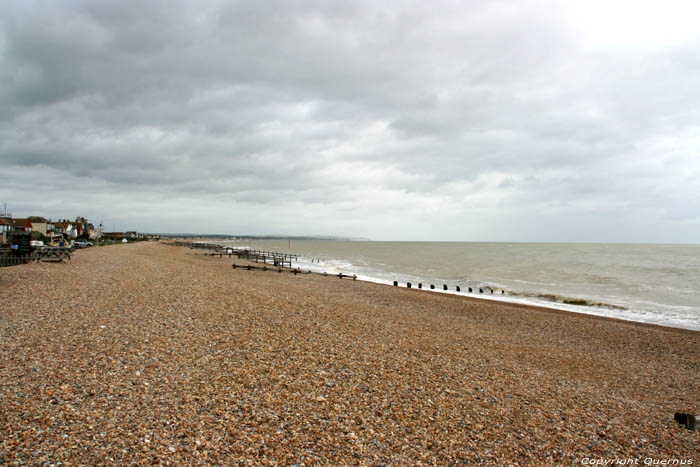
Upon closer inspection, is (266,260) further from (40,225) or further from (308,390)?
(40,225)

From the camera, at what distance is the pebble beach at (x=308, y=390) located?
173 inches

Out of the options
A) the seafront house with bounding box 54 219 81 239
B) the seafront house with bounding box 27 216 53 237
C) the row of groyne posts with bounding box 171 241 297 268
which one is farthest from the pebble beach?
the seafront house with bounding box 54 219 81 239

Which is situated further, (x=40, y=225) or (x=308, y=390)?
(x=40, y=225)

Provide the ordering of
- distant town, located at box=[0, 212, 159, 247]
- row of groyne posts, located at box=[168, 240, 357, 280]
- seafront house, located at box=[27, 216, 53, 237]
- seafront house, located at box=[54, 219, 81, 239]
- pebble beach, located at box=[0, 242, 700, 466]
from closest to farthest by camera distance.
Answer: pebble beach, located at box=[0, 242, 700, 466], row of groyne posts, located at box=[168, 240, 357, 280], distant town, located at box=[0, 212, 159, 247], seafront house, located at box=[27, 216, 53, 237], seafront house, located at box=[54, 219, 81, 239]

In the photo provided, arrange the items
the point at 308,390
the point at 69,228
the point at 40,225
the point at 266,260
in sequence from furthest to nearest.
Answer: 1. the point at 69,228
2. the point at 40,225
3. the point at 266,260
4. the point at 308,390

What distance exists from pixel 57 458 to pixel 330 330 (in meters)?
6.27

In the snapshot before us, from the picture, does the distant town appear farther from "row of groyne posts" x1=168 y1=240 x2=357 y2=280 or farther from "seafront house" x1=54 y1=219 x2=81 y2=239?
"row of groyne posts" x1=168 y1=240 x2=357 y2=280

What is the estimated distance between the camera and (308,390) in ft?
19.3

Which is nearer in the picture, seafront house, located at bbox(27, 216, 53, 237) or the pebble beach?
the pebble beach

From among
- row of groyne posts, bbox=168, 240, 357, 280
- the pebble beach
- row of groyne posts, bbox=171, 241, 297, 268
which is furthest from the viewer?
row of groyne posts, bbox=171, 241, 297, 268

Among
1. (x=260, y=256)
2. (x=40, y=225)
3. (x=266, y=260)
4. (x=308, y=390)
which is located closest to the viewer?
(x=308, y=390)

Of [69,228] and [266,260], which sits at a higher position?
[69,228]

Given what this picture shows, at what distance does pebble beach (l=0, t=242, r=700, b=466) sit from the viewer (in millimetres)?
4383

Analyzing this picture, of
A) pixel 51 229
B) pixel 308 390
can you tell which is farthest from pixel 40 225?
pixel 308 390
